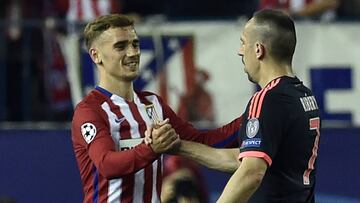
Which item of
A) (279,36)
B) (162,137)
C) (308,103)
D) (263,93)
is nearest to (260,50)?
(279,36)

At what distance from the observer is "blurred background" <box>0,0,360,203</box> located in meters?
11.6

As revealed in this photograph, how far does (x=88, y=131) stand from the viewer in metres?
7.11

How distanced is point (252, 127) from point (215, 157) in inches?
27.8

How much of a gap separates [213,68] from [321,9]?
104 centimetres

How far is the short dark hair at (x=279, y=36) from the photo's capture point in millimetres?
6848

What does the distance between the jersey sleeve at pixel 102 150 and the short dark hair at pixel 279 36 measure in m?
0.80

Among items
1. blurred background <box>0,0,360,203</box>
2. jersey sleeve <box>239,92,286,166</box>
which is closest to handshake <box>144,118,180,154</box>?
jersey sleeve <box>239,92,286,166</box>

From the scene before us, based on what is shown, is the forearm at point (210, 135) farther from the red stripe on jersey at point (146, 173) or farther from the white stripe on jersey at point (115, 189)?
the white stripe on jersey at point (115, 189)

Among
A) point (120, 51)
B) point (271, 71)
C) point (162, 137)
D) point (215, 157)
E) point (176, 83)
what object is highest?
point (120, 51)

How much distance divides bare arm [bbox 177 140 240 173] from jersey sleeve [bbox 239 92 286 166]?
54cm

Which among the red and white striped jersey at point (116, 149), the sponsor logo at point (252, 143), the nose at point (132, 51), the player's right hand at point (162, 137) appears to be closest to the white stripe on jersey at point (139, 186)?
the red and white striped jersey at point (116, 149)

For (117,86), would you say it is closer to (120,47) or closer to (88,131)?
(120,47)

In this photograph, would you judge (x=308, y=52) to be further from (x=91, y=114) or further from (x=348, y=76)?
(x=91, y=114)

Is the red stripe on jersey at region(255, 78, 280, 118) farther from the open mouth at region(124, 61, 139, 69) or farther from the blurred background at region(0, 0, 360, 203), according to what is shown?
the blurred background at region(0, 0, 360, 203)
